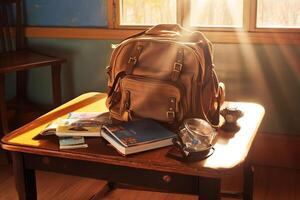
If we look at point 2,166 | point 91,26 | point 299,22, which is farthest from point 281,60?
point 2,166

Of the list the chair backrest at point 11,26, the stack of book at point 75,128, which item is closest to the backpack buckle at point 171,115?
the stack of book at point 75,128

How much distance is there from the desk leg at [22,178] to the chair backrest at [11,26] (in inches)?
65.9

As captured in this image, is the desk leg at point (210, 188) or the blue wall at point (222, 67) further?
the blue wall at point (222, 67)

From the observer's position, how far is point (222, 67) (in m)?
2.64

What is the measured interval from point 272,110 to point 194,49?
1279mm

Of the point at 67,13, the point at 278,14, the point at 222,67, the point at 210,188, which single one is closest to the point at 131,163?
the point at 210,188

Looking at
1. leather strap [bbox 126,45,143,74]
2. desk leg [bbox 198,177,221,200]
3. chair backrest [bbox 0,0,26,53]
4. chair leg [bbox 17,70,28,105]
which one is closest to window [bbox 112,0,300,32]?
chair backrest [bbox 0,0,26,53]

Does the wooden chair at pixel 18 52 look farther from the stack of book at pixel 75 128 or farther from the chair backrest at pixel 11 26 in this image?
the stack of book at pixel 75 128

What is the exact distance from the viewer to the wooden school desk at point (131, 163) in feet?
4.18

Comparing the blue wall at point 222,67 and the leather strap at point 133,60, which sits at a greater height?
the leather strap at point 133,60

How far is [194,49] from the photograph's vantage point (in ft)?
4.84

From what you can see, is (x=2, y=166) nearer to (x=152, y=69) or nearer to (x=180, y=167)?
(x=152, y=69)

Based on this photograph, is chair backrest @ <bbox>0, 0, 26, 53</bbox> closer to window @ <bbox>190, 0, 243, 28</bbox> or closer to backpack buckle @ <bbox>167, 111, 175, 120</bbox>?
window @ <bbox>190, 0, 243, 28</bbox>

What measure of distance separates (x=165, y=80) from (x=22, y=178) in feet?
1.89
